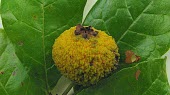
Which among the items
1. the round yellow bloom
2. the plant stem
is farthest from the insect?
the plant stem

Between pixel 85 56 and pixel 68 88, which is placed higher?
pixel 85 56

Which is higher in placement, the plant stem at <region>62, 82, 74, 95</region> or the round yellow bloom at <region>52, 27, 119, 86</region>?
the round yellow bloom at <region>52, 27, 119, 86</region>

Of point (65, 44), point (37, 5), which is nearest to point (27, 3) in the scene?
point (37, 5)

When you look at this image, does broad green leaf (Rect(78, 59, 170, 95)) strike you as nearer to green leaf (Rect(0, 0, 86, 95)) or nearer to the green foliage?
the green foliage

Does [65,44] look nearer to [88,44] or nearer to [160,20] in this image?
[88,44]

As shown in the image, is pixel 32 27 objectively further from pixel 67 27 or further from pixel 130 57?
pixel 130 57

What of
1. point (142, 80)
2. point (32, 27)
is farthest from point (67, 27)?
point (142, 80)

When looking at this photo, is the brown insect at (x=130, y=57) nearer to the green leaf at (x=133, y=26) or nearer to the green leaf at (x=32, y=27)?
the green leaf at (x=133, y=26)

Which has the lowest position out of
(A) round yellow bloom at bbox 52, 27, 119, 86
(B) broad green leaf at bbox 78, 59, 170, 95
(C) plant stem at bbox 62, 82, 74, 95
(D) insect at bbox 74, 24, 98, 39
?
(C) plant stem at bbox 62, 82, 74, 95
